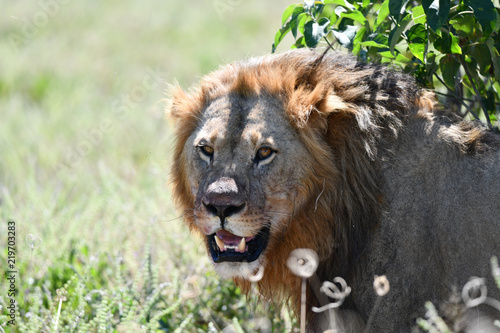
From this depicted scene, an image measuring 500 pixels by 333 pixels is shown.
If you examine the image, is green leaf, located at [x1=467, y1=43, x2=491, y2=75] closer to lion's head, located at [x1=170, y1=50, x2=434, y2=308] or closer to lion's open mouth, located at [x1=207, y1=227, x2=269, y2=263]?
lion's head, located at [x1=170, y1=50, x2=434, y2=308]

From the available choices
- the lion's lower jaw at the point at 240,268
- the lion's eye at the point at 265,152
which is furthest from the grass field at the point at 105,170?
the lion's eye at the point at 265,152

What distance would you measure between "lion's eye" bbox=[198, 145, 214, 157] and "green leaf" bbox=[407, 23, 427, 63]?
1404 mm

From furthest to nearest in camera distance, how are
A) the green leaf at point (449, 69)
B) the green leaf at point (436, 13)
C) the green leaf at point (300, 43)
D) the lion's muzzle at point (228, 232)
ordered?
the green leaf at point (300, 43), the green leaf at point (449, 69), the lion's muzzle at point (228, 232), the green leaf at point (436, 13)

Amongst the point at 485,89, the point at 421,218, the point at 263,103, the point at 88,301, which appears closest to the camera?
the point at 421,218

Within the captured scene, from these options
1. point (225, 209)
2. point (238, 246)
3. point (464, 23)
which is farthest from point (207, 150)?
point (464, 23)

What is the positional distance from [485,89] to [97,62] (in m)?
11.0

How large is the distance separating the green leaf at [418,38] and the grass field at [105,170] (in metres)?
1.28

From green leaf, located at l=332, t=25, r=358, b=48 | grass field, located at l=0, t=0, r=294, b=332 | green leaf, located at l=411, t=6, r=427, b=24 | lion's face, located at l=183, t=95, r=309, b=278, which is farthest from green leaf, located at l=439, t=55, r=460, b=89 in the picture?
grass field, located at l=0, t=0, r=294, b=332

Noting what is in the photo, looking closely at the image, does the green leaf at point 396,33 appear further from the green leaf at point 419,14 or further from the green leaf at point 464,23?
the green leaf at point 464,23

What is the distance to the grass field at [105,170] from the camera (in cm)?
466

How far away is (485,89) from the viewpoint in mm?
4301

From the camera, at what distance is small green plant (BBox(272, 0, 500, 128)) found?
351cm

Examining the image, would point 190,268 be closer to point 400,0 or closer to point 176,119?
point 176,119

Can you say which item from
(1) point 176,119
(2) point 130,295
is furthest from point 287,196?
(2) point 130,295
